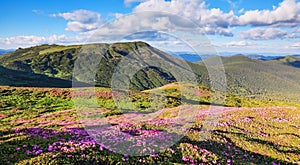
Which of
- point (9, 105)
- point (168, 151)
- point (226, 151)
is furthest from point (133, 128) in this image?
point (9, 105)

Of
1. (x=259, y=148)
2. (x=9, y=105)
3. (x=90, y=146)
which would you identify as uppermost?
(x=90, y=146)

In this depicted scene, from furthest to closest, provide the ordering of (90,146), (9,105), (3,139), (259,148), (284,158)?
1. (9,105)
2. (259,148)
3. (284,158)
4. (3,139)
5. (90,146)

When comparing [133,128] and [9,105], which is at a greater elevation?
[133,128]

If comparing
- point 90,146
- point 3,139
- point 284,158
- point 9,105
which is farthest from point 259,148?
point 9,105

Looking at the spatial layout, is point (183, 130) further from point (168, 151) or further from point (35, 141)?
point (35, 141)

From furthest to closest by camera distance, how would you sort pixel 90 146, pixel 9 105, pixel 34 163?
pixel 9 105 → pixel 90 146 → pixel 34 163

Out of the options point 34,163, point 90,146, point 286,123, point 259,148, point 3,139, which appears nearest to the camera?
point 34,163

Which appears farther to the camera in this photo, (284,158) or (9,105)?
(9,105)

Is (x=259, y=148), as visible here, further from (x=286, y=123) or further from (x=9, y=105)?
(x=9, y=105)

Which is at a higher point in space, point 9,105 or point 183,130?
point 183,130
